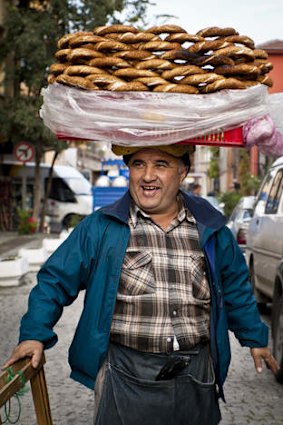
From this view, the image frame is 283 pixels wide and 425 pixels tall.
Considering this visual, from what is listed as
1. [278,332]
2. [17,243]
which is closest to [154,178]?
[278,332]

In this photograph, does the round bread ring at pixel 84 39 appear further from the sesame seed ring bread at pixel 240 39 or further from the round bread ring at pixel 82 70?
the sesame seed ring bread at pixel 240 39

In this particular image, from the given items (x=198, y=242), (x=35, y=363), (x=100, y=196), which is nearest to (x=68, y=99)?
(x=198, y=242)

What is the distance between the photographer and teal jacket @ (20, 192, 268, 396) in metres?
3.09

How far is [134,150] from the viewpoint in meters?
3.27

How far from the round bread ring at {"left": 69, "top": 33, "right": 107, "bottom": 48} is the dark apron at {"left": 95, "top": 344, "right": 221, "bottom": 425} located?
47.3 inches

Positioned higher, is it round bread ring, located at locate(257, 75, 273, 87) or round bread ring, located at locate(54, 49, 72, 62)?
round bread ring, located at locate(54, 49, 72, 62)

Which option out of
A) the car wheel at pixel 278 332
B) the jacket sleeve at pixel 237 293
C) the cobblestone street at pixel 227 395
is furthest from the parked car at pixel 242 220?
the jacket sleeve at pixel 237 293

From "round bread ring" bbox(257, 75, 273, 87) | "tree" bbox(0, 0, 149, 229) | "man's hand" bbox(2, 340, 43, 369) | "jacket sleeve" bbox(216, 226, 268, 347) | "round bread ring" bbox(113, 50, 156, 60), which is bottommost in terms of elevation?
"man's hand" bbox(2, 340, 43, 369)

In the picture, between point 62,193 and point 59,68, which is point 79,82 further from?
point 62,193

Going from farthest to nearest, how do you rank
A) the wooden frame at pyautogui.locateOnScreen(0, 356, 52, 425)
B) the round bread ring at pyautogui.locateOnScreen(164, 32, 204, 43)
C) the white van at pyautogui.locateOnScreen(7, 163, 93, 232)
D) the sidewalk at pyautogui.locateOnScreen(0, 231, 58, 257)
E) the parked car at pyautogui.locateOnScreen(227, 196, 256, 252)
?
the white van at pyautogui.locateOnScreen(7, 163, 93, 232) < the sidewalk at pyautogui.locateOnScreen(0, 231, 58, 257) < the parked car at pyautogui.locateOnScreen(227, 196, 256, 252) < the round bread ring at pyautogui.locateOnScreen(164, 32, 204, 43) < the wooden frame at pyautogui.locateOnScreen(0, 356, 52, 425)

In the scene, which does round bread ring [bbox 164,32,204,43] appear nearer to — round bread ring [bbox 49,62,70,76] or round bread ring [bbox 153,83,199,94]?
round bread ring [bbox 153,83,199,94]

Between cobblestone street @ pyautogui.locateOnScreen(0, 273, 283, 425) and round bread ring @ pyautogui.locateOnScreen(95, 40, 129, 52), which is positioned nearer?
round bread ring @ pyautogui.locateOnScreen(95, 40, 129, 52)

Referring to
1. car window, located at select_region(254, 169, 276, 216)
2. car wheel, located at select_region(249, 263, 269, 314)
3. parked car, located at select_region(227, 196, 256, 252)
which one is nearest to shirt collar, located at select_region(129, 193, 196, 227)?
car window, located at select_region(254, 169, 276, 216)

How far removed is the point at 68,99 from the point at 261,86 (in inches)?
29.3
